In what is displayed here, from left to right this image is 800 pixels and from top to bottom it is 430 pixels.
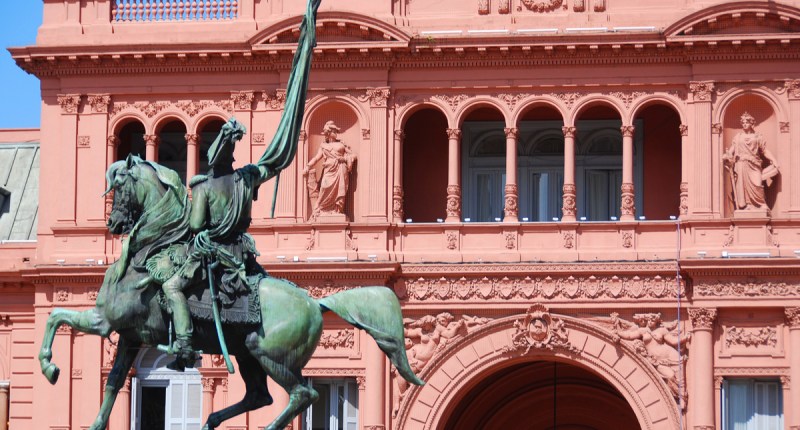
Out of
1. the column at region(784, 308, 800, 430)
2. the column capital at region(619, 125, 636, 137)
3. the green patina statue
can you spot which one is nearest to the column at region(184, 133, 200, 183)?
the column capital at region(619, 125, 636, 137)

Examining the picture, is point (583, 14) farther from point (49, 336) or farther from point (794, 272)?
point (49, 336)

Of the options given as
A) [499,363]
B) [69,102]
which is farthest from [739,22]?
[69,102]

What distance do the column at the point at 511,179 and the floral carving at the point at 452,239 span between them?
1201 millimetres

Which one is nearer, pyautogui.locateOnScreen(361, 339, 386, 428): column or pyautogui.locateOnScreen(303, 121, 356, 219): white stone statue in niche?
pyautogui.locateOnScreen(361, 339, 386, 428): column

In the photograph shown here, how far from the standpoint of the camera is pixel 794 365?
141 ft

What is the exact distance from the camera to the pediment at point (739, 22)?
43.8m

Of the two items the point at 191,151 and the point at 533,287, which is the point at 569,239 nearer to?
the point at 533,287

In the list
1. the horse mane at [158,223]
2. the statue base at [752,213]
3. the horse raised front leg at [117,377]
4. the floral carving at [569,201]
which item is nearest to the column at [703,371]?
the statue base at [752,213]

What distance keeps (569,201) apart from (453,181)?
2697 millimetres

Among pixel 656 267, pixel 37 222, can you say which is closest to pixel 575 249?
pixel 656 267

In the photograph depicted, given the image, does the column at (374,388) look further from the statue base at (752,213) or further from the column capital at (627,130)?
the statue base at (752,213)

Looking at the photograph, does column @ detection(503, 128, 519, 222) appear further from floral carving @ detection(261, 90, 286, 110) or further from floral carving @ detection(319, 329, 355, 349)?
floral carving @ detection(261, 90, 286, 110)

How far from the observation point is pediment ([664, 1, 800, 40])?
43.8m

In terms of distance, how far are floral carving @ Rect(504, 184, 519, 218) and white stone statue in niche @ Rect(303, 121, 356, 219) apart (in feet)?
12.1
